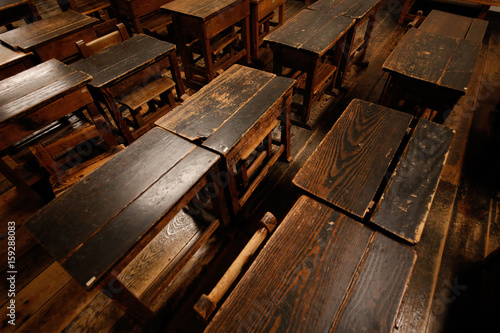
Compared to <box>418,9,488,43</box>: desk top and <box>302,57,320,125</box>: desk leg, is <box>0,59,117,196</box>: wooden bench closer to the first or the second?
<box>302,57,320,125</box>: desk leg

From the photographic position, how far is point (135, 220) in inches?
53.3

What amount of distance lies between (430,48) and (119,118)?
11.1ft

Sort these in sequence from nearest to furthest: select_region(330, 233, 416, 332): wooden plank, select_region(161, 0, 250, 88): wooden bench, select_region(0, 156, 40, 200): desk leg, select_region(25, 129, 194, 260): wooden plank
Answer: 1. select_region(330, 233, 416, 332): wooden plank
2. select_region(25, 129, 194, 260): wooden plank
3. select_region(0, 156, 40, 200): desk leg
4. select_region(161, 0, 250, 88): wooden bench

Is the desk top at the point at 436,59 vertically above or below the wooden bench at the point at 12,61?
below

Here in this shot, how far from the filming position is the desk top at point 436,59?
2.38 m

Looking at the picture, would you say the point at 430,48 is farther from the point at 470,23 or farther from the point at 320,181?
the point at 320,181

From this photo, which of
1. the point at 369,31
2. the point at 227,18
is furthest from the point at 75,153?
the point at 369,31

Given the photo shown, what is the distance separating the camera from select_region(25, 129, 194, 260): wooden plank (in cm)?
130

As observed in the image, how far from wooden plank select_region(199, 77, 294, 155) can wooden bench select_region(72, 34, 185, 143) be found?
1.29 metres

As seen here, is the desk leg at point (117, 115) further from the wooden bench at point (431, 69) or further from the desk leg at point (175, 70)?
the wooden bench at point (431, 69)

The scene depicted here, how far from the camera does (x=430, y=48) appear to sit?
2779 millimetres

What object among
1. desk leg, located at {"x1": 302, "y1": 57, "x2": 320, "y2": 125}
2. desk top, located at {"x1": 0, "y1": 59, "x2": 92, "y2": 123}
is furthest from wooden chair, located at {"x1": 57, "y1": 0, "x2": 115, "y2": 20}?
desk leg, located at {"x1": 302, "y1": 57, "x2": 320, "y2": 125}

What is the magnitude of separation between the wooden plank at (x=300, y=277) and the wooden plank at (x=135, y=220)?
560mm

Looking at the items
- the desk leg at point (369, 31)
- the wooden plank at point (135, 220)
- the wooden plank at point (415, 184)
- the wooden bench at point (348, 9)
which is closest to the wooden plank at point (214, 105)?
the wooden plank at point (135, 220)
